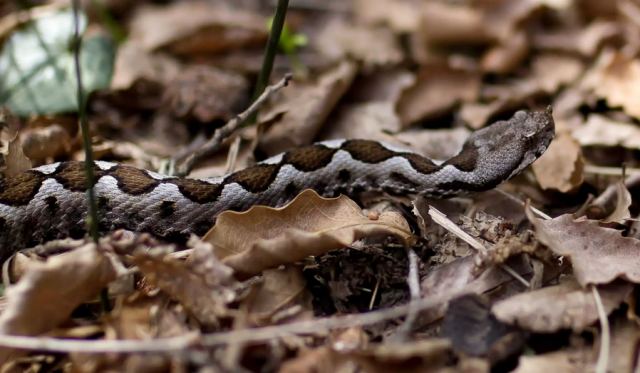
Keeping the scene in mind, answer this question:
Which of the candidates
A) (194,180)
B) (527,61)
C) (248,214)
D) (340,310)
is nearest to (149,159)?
(194,180)

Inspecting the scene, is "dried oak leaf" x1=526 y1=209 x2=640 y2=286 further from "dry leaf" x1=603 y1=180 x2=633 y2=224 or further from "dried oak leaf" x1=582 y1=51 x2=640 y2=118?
"dried oak leaf" x1=582 y1=51 x2=640 y2=118

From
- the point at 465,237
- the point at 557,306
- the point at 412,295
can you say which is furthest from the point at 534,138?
the point at 412,295

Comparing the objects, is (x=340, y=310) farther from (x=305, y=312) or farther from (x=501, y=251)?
(x=501, y=251)

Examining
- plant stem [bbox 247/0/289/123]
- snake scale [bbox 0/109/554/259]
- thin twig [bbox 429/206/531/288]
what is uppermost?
plant stem [bbox 247/0/289/123]

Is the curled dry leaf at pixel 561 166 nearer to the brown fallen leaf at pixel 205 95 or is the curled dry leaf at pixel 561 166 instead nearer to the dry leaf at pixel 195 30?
the brown fallen leaf at pixel 205 95

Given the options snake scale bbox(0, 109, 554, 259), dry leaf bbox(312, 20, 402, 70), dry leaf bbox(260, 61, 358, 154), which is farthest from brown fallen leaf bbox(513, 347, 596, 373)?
dry leaf bbox(312, 20, 402, 70)
